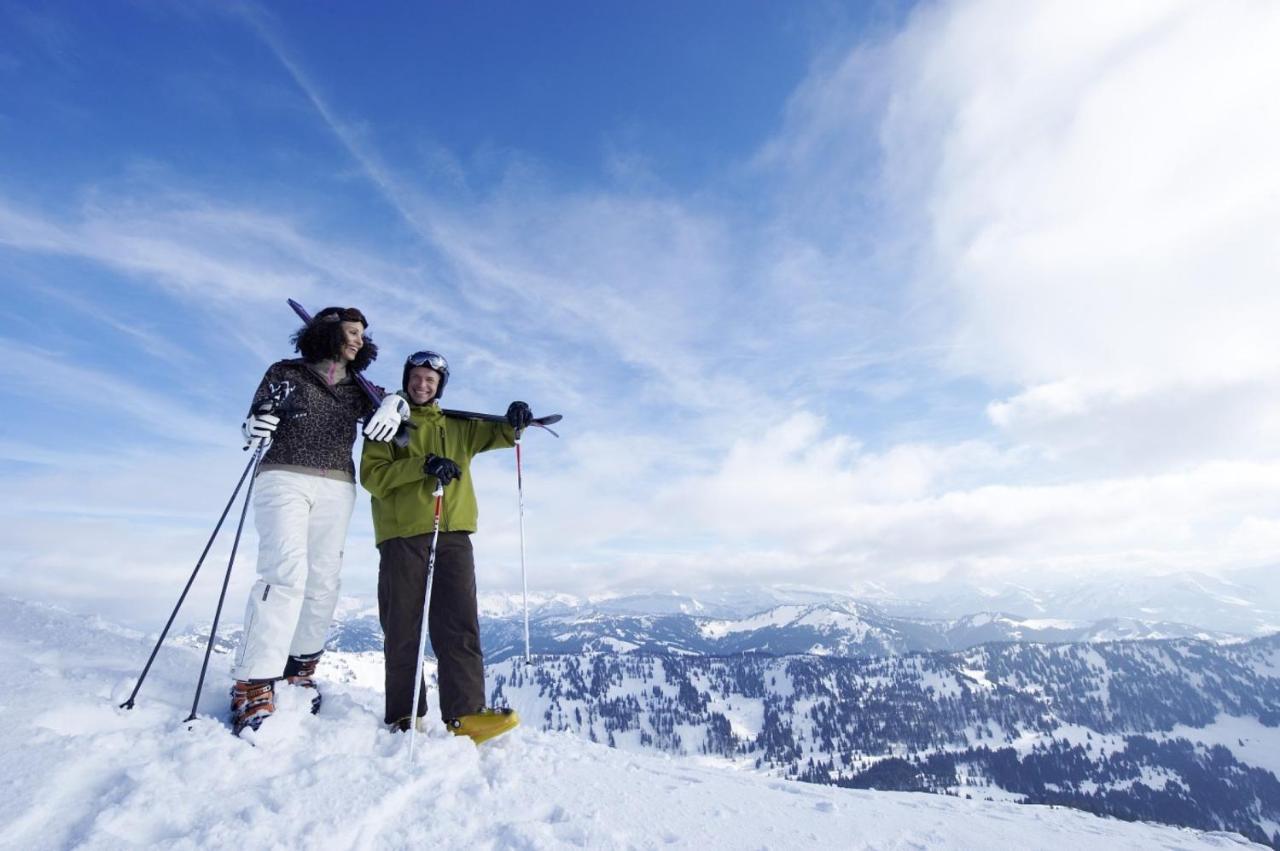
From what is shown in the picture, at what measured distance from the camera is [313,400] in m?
5.39

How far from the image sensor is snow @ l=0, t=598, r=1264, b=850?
306 cm

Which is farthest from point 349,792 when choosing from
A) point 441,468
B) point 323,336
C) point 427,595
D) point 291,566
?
point 323,336

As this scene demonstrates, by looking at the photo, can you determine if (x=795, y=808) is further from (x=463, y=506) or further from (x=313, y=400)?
(x=313, y=400)

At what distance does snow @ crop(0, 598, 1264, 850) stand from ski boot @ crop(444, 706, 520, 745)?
13cm

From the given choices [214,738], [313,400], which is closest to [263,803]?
[214,738]

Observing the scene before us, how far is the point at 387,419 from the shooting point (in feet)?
17.3

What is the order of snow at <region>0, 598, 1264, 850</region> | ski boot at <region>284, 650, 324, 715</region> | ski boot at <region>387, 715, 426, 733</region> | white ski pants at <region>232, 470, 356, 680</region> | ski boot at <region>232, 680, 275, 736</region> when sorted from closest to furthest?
snow at <region>0, 598, 1264, 850</region>
ski boot at <region>232, 680, 275, 736</region>
white ski pants at <region>232, 470, 356, 680</region>
ski boot at <region>387, 715, 426, 733</region>
ski boot at <region>284, 650, 324, 715</region>

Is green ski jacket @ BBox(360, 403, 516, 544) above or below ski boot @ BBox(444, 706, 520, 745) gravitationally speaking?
above

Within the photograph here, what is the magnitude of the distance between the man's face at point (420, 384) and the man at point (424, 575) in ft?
0.47

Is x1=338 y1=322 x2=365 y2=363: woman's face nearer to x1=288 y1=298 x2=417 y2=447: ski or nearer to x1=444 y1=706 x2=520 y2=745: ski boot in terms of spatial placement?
x1=288 y1=298 x2=417 y2=447: ski

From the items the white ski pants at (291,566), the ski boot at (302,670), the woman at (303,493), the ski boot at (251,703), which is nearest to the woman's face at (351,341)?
the woman at (303,493)

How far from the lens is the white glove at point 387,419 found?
522 centimetres

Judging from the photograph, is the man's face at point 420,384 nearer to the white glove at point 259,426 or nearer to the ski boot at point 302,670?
the white glove at point 259,426

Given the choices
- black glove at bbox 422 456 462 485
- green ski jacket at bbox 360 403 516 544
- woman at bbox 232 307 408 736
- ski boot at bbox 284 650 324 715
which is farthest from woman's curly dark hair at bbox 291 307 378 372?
ski boot at bbox 284 650 324 715
